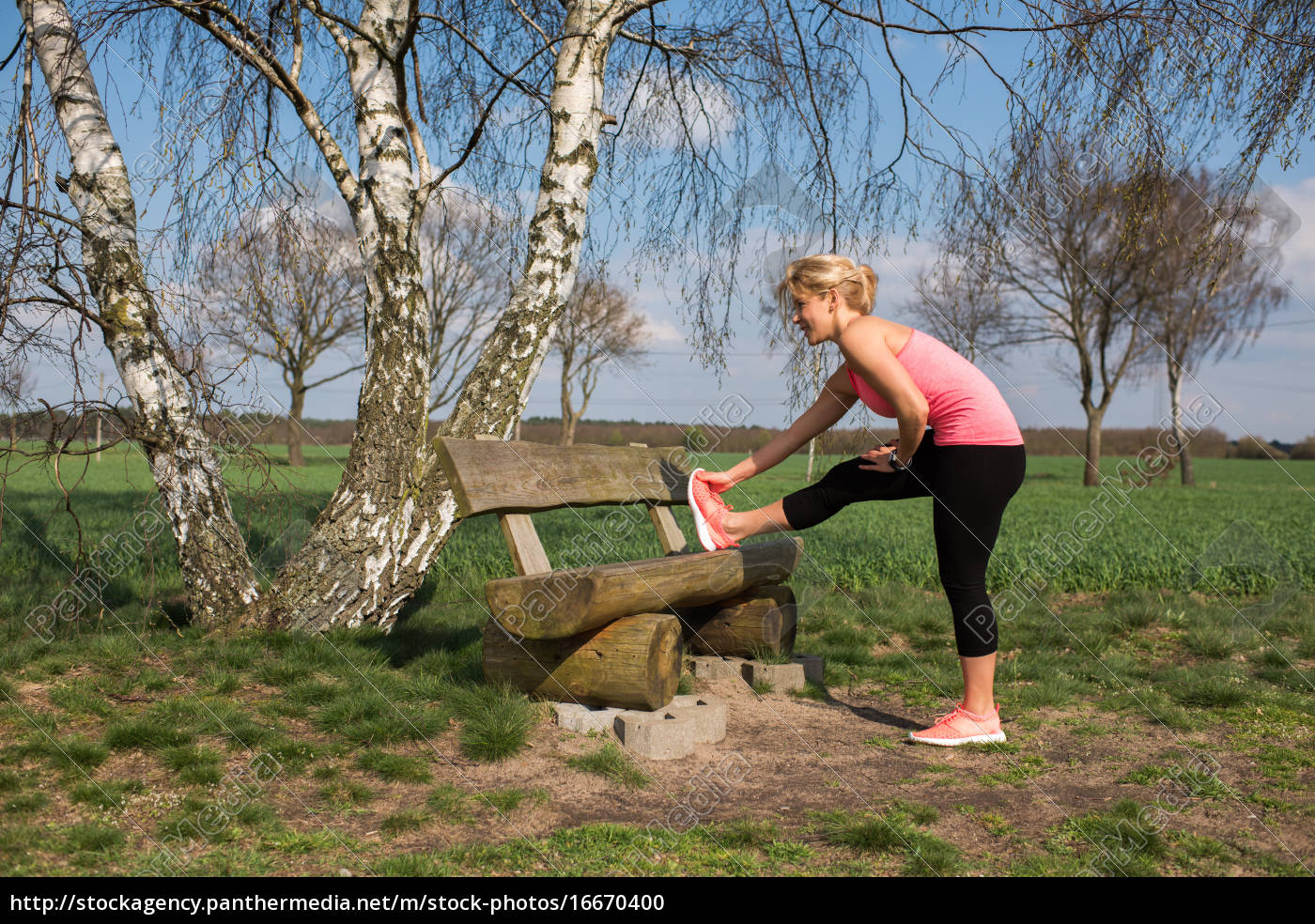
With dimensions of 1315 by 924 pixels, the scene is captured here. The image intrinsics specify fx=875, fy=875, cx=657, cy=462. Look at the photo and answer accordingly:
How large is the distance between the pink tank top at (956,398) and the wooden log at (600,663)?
1306 millimetres

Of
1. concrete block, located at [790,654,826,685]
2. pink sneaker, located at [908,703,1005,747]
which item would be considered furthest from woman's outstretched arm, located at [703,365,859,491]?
pink sneaker, located at [908,703,1005,747]

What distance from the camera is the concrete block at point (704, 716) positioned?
11.6 ft

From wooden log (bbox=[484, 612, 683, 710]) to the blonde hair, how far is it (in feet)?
4.71

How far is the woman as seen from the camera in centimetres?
329

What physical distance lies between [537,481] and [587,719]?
0.99 metres

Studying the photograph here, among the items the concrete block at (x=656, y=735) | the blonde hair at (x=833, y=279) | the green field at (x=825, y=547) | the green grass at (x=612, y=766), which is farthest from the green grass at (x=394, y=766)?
the blonde hair at (x=833, y=279)

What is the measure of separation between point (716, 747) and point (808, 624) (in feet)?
7.60

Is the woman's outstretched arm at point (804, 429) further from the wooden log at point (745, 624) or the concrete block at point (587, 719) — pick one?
the concrete block at point (587, 719)

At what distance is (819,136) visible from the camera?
534cm

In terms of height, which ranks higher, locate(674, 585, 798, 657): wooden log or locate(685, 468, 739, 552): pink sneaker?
locate(685, 468, 739, 552): pink sneaker

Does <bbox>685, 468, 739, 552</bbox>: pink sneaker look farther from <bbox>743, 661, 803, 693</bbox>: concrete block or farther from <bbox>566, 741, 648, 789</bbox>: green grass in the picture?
<bbox>566, 741, 648, 789</bbox>: green grass

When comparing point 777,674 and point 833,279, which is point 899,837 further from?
point 833,279
